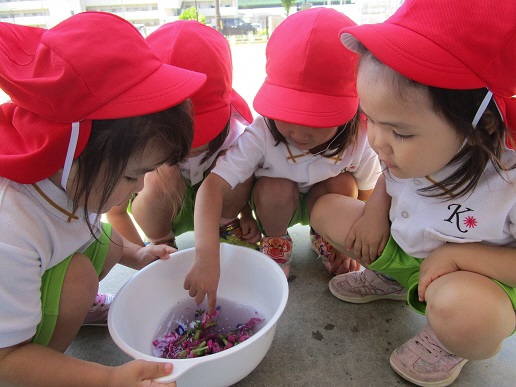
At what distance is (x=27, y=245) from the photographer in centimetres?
67

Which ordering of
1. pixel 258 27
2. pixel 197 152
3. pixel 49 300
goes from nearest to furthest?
pixel 49 300, pixel 197 152, pixel 258 27

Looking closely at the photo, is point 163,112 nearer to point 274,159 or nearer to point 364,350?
point 274,159

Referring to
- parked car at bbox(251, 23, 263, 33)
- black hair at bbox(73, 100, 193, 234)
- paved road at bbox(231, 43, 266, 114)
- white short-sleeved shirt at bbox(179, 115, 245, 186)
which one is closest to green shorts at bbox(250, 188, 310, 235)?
white short-sleeved shirt at bbox(179, 115, 245, 186)

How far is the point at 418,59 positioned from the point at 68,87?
0.52 metres

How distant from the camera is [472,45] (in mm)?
580

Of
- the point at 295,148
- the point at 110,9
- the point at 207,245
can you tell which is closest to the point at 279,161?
the point at 295,148

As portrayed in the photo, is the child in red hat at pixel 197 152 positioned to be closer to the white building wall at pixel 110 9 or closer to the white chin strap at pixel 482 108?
the white chin strap at pixel 482 108

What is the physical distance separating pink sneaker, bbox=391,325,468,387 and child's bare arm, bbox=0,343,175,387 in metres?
0.47

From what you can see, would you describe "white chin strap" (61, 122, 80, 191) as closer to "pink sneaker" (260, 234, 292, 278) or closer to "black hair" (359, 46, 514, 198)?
"black hair" (359, 46, 514, 198)

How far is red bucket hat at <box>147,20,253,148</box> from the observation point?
955 mm

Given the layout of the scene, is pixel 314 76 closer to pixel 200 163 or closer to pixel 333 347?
pixel 200 163

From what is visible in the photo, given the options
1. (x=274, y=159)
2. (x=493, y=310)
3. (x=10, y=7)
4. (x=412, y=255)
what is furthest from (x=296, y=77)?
(x=10, y=7)

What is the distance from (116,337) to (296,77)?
652 millimetres

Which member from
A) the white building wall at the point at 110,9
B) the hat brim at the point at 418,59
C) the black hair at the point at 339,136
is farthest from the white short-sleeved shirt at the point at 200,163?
the white building wall at the point at 110,9
